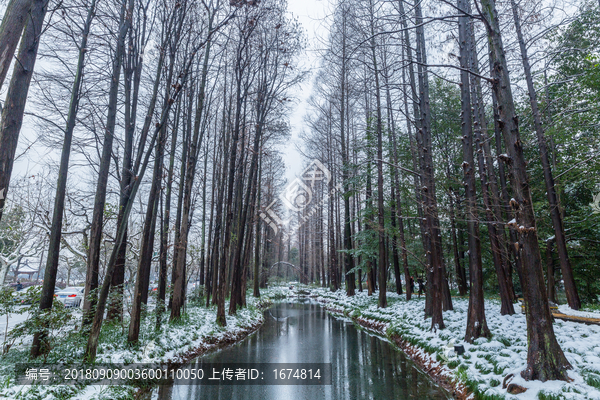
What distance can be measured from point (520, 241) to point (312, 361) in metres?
4.62

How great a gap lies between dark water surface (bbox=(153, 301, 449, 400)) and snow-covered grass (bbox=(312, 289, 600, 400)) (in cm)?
59

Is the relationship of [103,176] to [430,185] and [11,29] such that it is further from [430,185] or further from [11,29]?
[430,185]

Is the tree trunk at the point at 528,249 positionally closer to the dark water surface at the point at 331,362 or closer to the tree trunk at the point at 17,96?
the dark water surface at the point at 331,362

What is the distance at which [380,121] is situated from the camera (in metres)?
13.2

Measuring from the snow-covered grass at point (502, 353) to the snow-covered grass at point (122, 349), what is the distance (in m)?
5.15

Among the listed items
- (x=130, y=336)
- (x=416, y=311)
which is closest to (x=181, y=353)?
(x=130, y=336)

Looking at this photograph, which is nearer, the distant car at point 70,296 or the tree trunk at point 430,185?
the tree trunk at point 430,185

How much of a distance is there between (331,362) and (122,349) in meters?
4.15

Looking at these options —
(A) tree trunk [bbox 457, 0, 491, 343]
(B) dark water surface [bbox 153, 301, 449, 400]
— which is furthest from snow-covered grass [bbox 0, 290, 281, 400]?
(A) tree trunk [bbox 457, 0, 491, 343]

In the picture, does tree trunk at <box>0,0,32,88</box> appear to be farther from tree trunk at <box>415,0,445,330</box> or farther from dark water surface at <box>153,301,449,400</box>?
tree trunk at <box>415,0,445,330</box>

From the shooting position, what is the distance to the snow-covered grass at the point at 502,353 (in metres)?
3.96

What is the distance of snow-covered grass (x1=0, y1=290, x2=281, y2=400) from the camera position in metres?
3.86

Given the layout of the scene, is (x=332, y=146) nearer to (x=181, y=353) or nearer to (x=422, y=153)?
(x=422, y=153)

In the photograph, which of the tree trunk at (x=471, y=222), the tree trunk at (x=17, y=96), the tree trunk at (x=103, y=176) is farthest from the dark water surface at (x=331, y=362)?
the tree trunk at (x=17, y=96)
